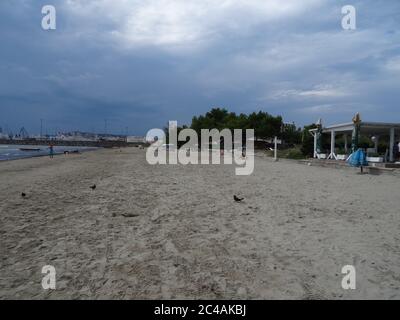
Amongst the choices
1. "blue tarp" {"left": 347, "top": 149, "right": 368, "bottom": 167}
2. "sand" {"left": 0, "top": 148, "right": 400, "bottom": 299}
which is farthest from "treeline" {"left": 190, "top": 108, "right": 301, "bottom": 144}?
"sand" {"left": 0, "top": 148, "right": 400, "bottom": 299}

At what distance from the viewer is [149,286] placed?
3475mm

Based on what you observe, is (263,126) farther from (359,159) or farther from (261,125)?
(359,159)

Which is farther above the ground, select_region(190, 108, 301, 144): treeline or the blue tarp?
select_region(190, 108, 301, 144): treeline

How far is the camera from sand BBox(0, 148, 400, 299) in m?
3.45

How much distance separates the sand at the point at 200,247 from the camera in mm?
3449

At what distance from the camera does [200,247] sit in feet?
15.6

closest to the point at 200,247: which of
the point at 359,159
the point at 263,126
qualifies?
the point at 359,159

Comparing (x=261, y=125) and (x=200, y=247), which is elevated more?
(x=261, y=125)

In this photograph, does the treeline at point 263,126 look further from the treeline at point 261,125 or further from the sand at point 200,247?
the sand at point 200,247

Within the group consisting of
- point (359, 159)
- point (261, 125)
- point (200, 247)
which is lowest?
point (200, 247)

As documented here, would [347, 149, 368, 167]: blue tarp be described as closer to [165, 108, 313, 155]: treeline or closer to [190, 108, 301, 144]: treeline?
[165, 108, 313, 155]: treeline

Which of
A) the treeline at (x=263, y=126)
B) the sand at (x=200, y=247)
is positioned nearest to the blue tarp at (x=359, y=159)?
the sand at (x=200, y=247)
